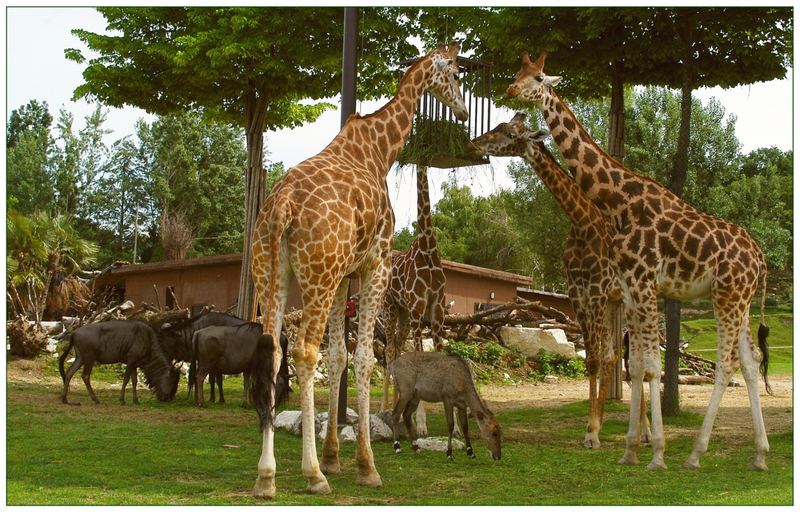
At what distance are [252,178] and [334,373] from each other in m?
11.5

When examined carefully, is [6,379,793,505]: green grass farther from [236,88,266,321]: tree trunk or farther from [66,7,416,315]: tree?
[66,7,416,315]: tree

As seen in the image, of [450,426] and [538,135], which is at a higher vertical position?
[538,135]

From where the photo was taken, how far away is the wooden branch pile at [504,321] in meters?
22.5

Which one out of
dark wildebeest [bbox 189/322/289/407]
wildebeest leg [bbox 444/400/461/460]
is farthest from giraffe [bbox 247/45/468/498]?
dark wildebeest [bbox 189/322/289/407]

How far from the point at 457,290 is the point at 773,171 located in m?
21.7

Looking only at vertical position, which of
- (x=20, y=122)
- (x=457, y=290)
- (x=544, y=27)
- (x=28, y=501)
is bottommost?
(x=28, y=501)

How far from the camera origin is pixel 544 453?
10.8 metres

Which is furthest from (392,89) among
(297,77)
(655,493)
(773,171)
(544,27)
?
(773,171)

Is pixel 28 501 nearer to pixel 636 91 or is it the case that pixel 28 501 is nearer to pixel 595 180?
pixel 595 180

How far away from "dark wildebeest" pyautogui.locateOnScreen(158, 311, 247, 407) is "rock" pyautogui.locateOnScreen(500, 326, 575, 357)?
29.2 ft

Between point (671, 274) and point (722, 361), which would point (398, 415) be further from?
point (722, 361)

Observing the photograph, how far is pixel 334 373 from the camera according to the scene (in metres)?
9.16

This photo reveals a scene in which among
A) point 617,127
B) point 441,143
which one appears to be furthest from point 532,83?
point 617,127

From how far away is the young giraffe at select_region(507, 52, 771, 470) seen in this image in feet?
32.6
